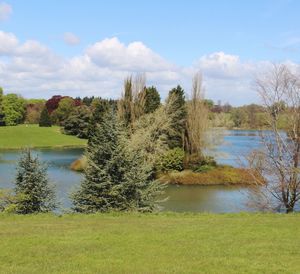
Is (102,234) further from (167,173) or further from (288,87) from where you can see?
(167,173)

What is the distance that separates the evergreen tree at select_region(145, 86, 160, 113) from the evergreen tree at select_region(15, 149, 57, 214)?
24714 millimetres

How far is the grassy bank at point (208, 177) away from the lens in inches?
1367

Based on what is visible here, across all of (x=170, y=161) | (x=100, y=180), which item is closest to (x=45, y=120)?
(x=170, y=161)

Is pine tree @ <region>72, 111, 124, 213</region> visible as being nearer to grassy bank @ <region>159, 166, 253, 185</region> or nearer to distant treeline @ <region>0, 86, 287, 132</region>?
grassy bank @ <region>159, 166, 253, 185</region>

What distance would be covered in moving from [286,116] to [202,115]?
21.4 metres

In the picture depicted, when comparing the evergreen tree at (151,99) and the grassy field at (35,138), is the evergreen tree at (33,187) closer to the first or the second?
the evergreen tree at (151,99)

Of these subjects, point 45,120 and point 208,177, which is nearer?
point 208,177

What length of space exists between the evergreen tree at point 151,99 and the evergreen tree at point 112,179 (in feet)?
79.0

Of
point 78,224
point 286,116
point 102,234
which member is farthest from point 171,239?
point 286,116

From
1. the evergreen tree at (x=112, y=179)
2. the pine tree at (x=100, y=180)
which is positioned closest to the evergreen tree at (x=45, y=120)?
the evergreen tree at (x=112, y=179)

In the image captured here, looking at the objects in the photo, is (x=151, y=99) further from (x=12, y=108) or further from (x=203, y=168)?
(x=12, y=108)

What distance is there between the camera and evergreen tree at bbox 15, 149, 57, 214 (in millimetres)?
15930

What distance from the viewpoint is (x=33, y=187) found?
16156mm

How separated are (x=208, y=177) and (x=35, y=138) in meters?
47.7
